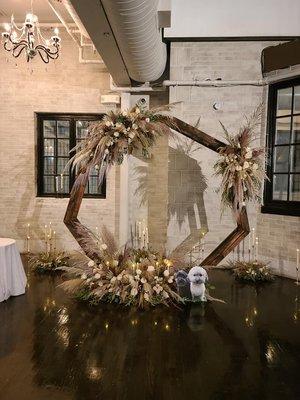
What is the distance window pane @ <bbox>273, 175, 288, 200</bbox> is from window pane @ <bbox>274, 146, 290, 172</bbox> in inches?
5.2

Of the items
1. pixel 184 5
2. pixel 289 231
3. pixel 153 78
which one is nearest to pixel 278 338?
pixel 289 231

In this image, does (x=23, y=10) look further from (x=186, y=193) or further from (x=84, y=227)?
(x=186, y=193)

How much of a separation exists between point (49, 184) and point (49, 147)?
750 mm

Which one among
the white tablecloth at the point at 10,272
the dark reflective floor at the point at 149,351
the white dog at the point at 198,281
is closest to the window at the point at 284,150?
the dark reflective floor at the point at 149,351

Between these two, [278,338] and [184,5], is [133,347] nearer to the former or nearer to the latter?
[278,338]

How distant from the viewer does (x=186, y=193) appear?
5.87 metres

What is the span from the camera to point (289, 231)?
5.33m

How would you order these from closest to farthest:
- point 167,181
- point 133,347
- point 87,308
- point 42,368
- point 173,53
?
point 42,368 < point 133,347 < point 87,308 < point 173,53 < point 167,181

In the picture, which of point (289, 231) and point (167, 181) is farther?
point (167, 181)

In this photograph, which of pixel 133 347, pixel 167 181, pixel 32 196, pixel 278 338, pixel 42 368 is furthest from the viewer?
pixel 32 196

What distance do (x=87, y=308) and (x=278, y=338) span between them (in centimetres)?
205

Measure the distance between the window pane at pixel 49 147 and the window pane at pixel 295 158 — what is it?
4.51 m

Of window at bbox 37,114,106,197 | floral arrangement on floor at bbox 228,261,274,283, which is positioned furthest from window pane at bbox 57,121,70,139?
floral arrangement on floor at bbox 228,261,274,283

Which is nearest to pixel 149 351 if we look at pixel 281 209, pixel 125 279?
pixel 125 279
